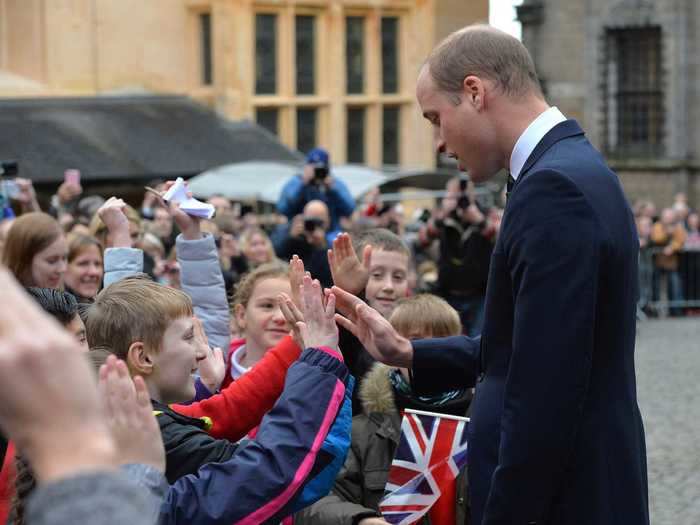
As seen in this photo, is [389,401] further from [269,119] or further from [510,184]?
[269,119]

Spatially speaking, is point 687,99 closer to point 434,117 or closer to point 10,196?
point 10,196

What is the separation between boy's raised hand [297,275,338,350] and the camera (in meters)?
3.41

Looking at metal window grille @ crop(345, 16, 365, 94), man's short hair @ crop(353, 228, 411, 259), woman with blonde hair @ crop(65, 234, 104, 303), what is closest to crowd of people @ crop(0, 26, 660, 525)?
man's short hair @ crop(353, 228, 411, 259)

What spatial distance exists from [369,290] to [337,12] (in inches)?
826

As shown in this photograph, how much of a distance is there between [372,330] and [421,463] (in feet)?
1.63

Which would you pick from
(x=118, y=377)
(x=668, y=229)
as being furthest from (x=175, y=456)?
(x=668, y=229)

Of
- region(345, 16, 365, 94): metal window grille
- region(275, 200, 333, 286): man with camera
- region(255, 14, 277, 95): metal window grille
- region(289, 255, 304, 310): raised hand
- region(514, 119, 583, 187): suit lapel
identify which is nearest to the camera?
region(514, 119, 583, 187): suit lapel

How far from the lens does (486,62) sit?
3.59 meters

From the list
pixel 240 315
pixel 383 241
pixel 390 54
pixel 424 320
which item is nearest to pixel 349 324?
pixel 424 320

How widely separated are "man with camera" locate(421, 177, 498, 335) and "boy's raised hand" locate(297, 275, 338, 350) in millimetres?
8324

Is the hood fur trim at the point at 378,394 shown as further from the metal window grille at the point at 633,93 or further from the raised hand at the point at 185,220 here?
the metal window grille at the point at 633,93

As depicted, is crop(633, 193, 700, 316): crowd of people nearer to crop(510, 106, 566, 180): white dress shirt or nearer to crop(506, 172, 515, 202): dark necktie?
crop(506, 172, 515, 202): dark necktie

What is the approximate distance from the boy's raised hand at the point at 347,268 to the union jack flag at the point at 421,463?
42 cm

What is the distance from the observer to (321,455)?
317 centimetres
